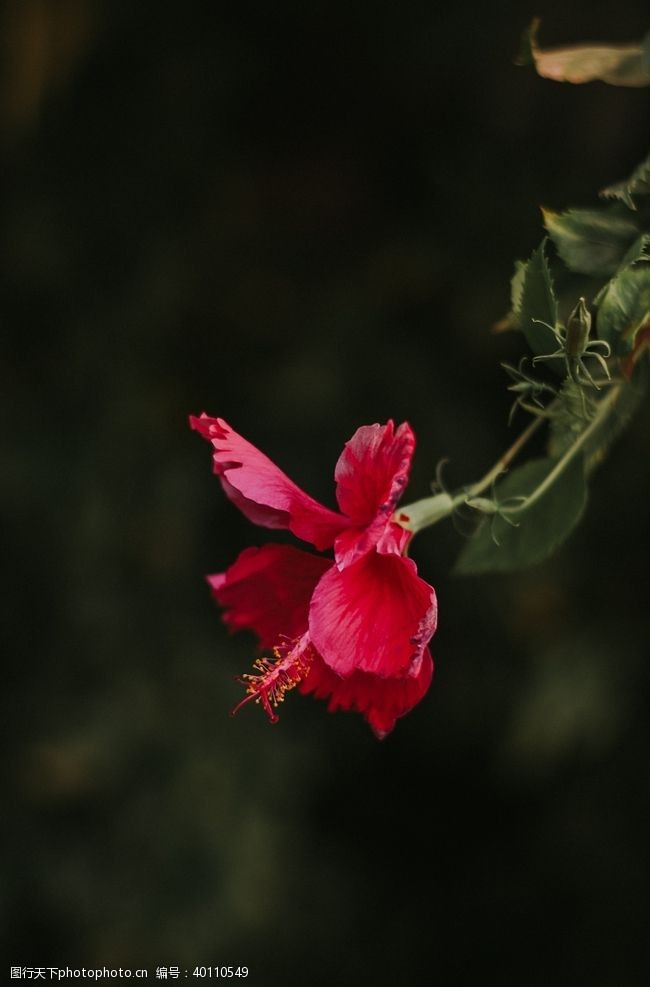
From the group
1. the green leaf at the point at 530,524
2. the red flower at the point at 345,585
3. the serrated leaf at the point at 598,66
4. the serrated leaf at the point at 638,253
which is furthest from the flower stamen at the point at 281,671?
the serrated leaf at the point at 598,66

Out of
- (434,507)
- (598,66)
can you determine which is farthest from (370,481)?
(598,66)

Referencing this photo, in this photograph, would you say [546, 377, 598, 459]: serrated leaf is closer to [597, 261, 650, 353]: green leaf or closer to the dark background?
[597, 261, 650, 353]: green leaf

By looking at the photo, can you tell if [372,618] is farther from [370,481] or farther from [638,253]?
[638,253]

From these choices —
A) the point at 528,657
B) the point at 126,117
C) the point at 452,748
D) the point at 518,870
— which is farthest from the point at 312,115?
the point at 518,870

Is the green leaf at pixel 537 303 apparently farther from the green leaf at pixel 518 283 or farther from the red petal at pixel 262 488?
the red petal at pixel 262 488

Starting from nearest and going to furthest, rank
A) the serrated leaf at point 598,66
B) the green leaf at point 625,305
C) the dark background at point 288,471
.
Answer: the green leaf at point 625,305 < the serrated leaf at point 598,66 < the dark background at point 288,471

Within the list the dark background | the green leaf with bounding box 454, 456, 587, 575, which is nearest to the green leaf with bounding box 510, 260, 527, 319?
the green leaf with bounding box 454, 456, 587, 575

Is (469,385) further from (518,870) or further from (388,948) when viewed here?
(388,948)

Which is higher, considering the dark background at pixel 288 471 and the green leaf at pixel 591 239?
the green leaf at pixel 591 239

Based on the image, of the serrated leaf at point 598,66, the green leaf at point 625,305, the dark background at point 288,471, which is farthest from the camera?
the dark background at point 288,471
